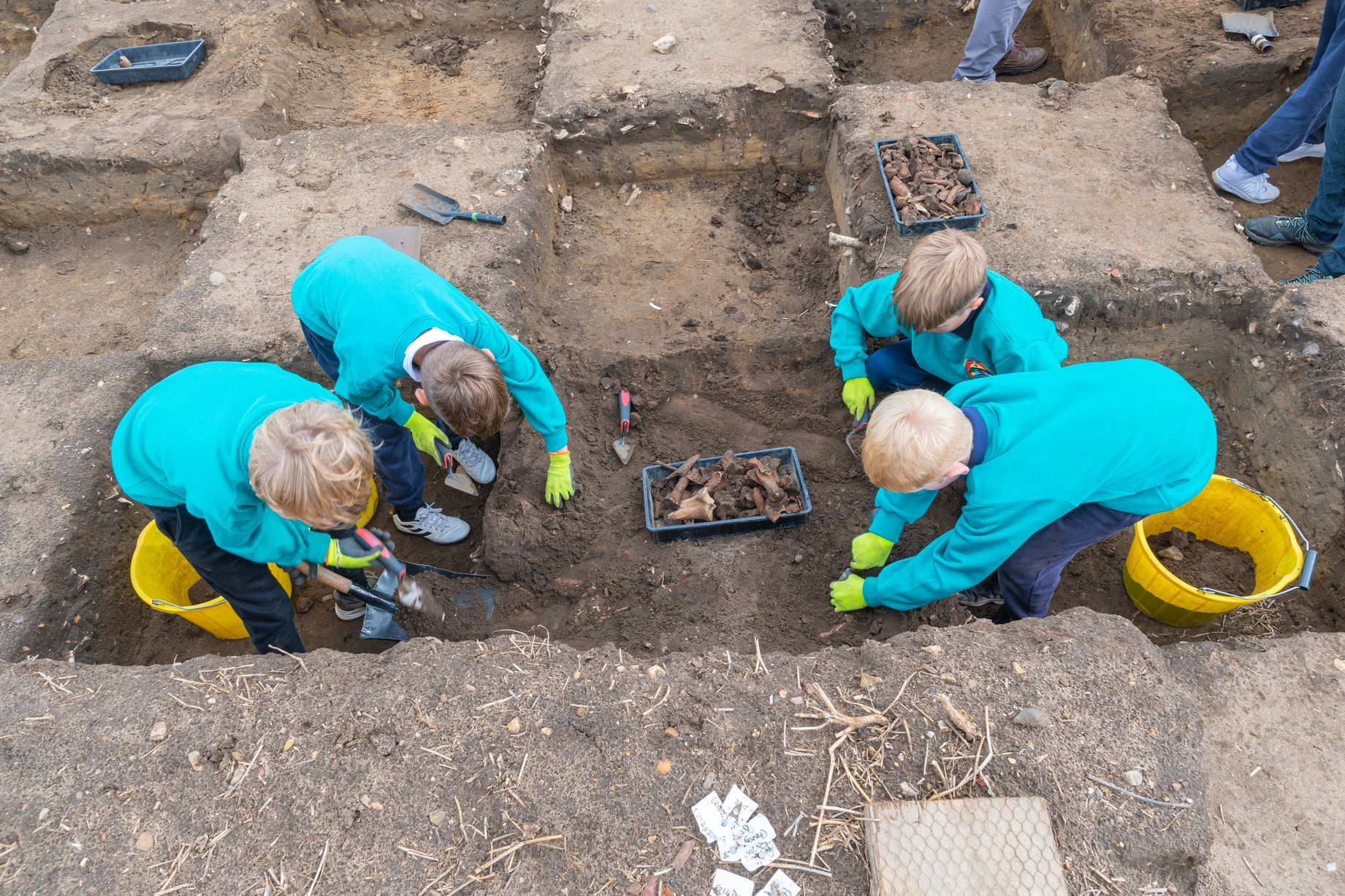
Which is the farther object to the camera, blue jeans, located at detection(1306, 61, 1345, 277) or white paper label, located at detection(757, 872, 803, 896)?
blue jeans, located at detection(1306, 61, 1345, 277)

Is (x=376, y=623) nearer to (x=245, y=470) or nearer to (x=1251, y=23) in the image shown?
(x=245, y=470)

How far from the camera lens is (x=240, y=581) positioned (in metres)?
2.87

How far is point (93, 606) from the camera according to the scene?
10.8ft

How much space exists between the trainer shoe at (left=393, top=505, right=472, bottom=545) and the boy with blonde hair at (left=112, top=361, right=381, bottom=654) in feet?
2.51

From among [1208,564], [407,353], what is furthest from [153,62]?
[1208,564]

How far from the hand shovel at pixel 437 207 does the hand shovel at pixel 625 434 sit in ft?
4.79

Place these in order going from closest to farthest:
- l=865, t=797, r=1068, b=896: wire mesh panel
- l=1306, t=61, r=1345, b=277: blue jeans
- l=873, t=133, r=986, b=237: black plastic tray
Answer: l=865, t=797, r=1068, b=896: wire mesh panel → l=873, t=133, r=986, b=237: black plastic tray → l=1306, t=61, r=1345, b=277: blue jeans

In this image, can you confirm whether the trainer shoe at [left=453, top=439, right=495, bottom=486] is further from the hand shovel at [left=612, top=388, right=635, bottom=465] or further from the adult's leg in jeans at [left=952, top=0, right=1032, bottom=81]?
the adult's leg in jeans at [left=952, top=0, right=1032, bottom=81]

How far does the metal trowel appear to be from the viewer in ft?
16.6

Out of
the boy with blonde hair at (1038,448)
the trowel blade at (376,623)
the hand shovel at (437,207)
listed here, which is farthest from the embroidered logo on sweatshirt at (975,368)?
the trowel blade at (376,623)

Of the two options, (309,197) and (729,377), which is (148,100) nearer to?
(309,197)

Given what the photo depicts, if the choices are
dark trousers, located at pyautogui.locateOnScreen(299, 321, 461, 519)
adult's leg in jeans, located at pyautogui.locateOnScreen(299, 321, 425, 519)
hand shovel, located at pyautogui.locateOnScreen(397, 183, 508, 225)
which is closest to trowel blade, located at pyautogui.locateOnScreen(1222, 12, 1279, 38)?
hand shovel, located at pyautogui.locateOnScreen(397, 183, 508, 225)

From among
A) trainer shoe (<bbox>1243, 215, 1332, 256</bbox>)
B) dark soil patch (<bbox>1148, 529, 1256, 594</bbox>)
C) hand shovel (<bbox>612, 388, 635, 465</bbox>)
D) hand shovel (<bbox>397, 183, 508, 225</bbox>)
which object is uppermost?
hand shovel (<bbox>397, 183, 508, 225</bbox>)

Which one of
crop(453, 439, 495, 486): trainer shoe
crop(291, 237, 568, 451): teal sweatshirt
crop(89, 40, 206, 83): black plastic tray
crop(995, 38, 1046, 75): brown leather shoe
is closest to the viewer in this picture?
crop(291, 237, 568, 451): teal sweatshirt
